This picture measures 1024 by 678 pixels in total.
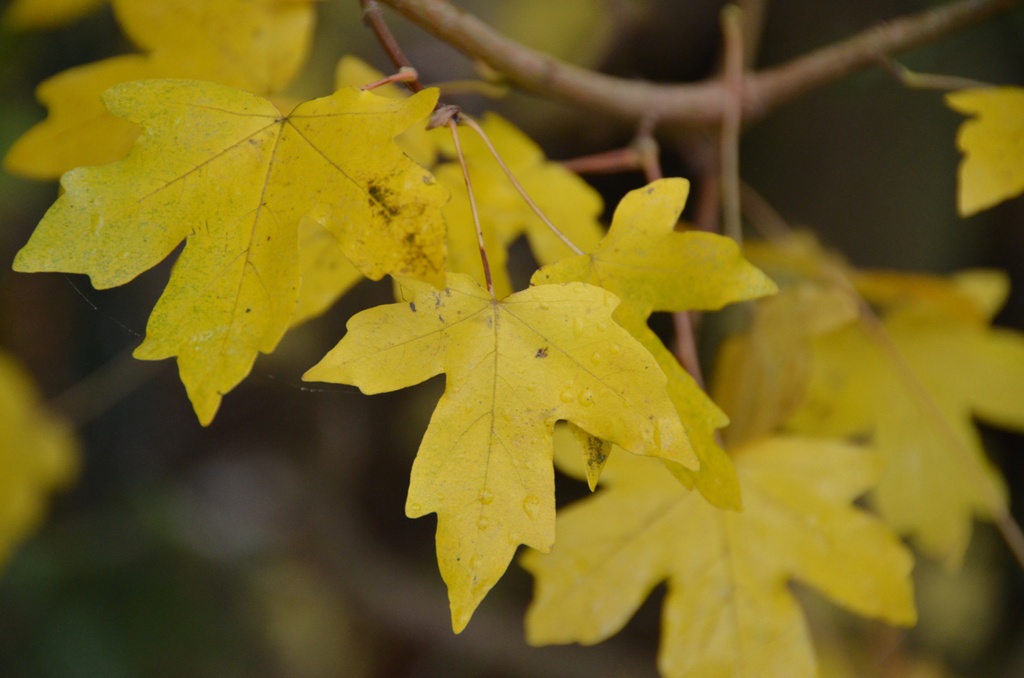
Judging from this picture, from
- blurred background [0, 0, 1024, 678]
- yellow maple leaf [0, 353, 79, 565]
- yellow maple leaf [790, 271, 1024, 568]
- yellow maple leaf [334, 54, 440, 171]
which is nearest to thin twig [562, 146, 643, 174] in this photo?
yellow maple leaf [334, 54, 440, 171]

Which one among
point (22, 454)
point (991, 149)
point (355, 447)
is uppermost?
point (991, 149)

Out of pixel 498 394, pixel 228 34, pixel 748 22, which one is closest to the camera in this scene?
pixel 498 394

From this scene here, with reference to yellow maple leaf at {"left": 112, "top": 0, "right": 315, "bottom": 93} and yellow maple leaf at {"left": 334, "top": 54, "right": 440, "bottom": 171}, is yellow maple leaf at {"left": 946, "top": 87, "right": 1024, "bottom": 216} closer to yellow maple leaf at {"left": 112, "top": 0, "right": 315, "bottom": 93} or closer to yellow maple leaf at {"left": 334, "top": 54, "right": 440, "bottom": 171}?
yellow maple leaf at {"left": 334, "top": 54, "right": 440, "bottom": 171}

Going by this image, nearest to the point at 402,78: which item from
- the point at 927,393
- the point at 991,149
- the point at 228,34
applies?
the point at 228,34

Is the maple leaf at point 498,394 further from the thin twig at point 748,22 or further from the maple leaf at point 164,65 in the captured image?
the thin twig at point 748,22

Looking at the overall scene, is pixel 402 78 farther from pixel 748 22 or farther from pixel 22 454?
pixel 22 454

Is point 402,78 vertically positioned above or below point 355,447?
above

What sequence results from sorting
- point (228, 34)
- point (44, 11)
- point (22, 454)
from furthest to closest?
point (22, 454) < point (44, 11) < point (228, 34)

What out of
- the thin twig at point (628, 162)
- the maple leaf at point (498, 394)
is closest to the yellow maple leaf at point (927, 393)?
the thin twig at point (628, 162)
